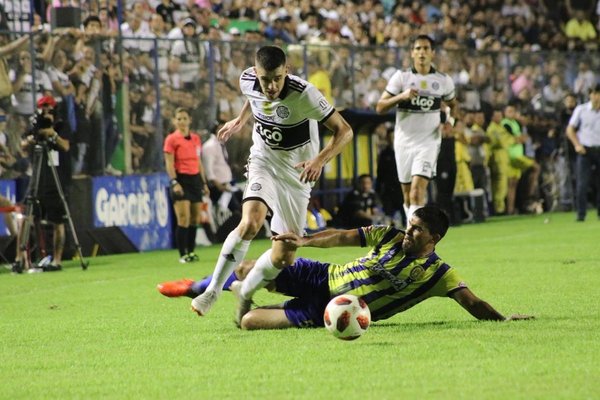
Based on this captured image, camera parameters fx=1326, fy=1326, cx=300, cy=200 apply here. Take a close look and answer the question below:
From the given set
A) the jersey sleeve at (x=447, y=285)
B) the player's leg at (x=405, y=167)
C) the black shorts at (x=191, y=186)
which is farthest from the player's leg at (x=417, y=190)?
the jersey sleeve at (x=447, y=285)

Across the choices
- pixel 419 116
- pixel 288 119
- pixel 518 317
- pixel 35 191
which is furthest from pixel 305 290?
pixel 35 191

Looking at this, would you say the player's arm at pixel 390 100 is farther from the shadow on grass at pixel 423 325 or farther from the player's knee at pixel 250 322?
the player's knee at pixel 250 322

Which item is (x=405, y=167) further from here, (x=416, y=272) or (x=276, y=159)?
(x=416, y=272)

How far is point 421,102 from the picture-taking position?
16031mm

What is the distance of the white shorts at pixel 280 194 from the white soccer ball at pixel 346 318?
155 cm

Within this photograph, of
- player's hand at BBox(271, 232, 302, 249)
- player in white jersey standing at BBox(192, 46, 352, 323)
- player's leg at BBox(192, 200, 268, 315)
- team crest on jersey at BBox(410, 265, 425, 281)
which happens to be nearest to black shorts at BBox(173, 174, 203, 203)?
player in white jersey standing at BBox(192, 46, 352, 323)

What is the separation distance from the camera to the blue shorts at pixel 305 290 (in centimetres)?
959

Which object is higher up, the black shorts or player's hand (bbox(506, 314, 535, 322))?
the black shorts

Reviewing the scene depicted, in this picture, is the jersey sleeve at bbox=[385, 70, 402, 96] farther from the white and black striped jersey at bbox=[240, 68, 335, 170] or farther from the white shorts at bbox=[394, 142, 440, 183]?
the white and black striped jersey at bbox=[240, 68, 335, 170]

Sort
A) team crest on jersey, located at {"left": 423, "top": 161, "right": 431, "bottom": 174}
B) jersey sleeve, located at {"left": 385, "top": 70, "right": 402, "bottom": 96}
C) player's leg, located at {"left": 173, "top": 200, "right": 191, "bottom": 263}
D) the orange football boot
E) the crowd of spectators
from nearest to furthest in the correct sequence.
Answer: the orange football boot, jersey sleeve, located at {"left": 385, "top": 70, "right": 402, "bottom": 96}, team crest on jersey, located at {"left": 423, "top": 161, "right": 431, "bottom": 174}, player's leg, located at {"left": 173, "top": 200, "right": 191, "bottom": 263}, the crowd of spectators

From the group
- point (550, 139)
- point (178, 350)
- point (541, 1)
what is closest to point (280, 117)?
point (178, 350)

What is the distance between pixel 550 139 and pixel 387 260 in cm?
2094

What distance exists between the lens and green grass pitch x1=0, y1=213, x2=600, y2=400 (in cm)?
712

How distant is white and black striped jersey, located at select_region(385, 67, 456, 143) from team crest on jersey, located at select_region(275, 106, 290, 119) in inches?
225
